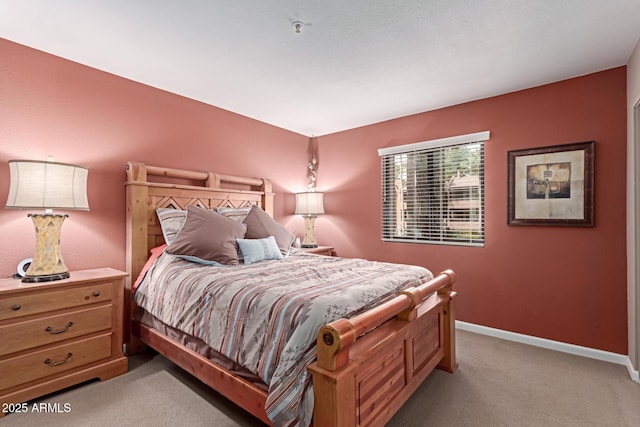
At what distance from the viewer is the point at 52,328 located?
2029 mm

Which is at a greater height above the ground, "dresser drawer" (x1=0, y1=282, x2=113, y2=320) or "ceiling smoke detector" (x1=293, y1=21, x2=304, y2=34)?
"ceiling smoke detector" (x1=293, y1=21, x2=304, y2=34)

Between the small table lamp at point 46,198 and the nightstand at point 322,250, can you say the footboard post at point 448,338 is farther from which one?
the small table lamp at point 46,198

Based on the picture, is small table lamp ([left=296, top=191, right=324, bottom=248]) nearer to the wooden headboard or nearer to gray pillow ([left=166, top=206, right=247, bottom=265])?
the wooden headboard

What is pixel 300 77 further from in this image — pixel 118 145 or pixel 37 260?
pixel 37 260

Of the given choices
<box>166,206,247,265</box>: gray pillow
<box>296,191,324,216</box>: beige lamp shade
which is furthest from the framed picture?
<box>166,206,247,265</box>: gray pillow

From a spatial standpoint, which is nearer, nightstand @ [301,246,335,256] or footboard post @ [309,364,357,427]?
footboard post @ [309,364,357,427]

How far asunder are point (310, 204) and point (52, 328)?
288 centimetres

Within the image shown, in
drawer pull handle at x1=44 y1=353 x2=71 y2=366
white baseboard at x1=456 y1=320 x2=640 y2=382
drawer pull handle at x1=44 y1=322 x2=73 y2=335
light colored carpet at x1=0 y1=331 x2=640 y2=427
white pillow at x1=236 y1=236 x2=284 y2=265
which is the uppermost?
white pillow at x1=236 y1=236 x2=284 y2=265

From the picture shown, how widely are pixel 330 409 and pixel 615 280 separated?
9.07 ft

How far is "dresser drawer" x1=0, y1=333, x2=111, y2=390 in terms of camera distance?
74.0 inches

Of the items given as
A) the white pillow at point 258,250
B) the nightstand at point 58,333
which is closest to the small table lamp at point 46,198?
the nightstand at point 58,333

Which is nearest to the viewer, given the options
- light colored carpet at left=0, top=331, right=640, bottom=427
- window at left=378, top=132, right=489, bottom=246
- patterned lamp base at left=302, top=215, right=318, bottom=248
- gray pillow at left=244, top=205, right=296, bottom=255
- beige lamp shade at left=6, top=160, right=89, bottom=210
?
light colored carpet at left=0, top=331, right=640, bottom=427

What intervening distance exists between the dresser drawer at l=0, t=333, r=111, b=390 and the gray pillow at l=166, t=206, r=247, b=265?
816 millimetres

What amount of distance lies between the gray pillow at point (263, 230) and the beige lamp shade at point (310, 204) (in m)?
0.99
